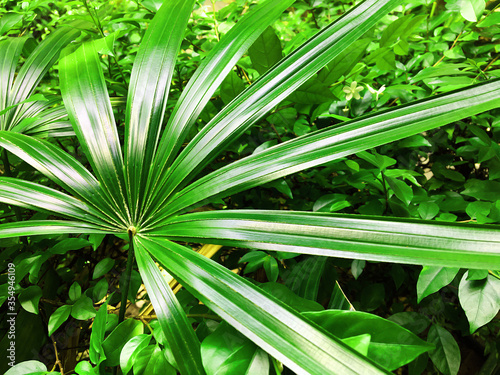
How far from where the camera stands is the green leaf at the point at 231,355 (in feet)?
1.20

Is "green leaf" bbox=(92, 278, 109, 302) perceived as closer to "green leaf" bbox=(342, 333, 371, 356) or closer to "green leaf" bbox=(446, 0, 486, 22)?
"green leaf" bbox=(342, 333, 371, 356)

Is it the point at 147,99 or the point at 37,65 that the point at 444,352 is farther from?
the point at 37,65

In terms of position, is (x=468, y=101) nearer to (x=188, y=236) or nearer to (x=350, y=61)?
(x=350, y=61)

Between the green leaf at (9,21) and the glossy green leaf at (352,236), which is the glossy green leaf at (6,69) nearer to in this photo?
the green leaf at (9,21)

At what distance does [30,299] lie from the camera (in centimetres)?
67

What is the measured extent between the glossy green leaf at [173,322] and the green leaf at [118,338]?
13 centimetres

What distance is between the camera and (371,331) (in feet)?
1.21

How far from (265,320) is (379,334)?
0.14 metres

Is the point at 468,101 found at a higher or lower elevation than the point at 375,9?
lower

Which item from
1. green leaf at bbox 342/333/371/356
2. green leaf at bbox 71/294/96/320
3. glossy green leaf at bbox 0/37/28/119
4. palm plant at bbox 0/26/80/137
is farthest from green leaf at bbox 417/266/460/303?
glossy green leaf at bbox 0/37/28/119

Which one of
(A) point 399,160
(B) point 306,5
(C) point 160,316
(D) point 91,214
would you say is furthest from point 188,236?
(B) point 306,5

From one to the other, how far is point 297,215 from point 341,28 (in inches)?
14.5

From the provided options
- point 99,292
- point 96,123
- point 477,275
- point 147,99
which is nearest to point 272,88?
point 147,99

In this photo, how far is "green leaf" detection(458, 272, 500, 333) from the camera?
489 millimetres
